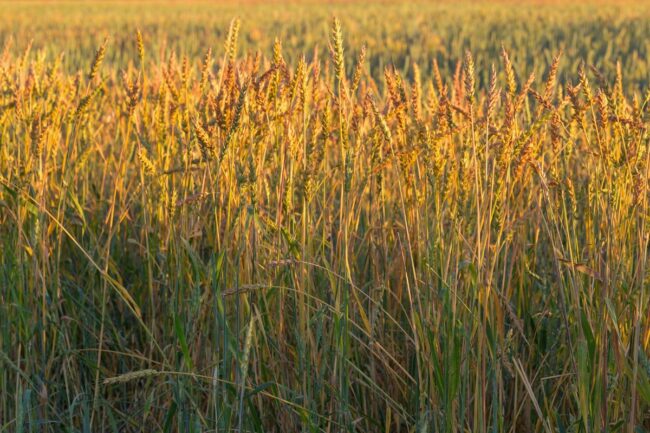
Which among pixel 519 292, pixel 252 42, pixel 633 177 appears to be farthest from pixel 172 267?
pixel 252 42

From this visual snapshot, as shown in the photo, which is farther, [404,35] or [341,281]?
[404,35]

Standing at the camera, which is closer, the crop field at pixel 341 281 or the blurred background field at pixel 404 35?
the crop field at pixel 341 281

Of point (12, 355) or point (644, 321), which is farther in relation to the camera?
point (12, 355)

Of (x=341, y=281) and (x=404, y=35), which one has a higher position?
(x=341, y=281)

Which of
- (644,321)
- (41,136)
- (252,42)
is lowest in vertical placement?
(252,42)

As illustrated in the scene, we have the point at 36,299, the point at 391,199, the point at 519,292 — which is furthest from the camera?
the point at 391,199

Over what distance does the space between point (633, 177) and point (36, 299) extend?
1263mm

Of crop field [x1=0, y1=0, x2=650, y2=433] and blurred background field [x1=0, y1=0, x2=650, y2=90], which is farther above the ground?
crop field [x1=0, y1=0, x2=650, y2=433]

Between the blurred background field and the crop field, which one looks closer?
the crop field

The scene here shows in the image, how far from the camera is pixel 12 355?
2.11 meters

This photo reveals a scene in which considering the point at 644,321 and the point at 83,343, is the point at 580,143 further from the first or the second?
the point at 83,343

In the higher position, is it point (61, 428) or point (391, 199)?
point (391, 199)

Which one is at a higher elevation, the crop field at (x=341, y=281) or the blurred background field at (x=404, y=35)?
the crop field at (x=341, y=281)

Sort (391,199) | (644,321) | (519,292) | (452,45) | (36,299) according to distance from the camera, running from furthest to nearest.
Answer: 1. (452,45)
2. (391,199)
3. (519,292)
4. (36,299)
5. (644,321)
